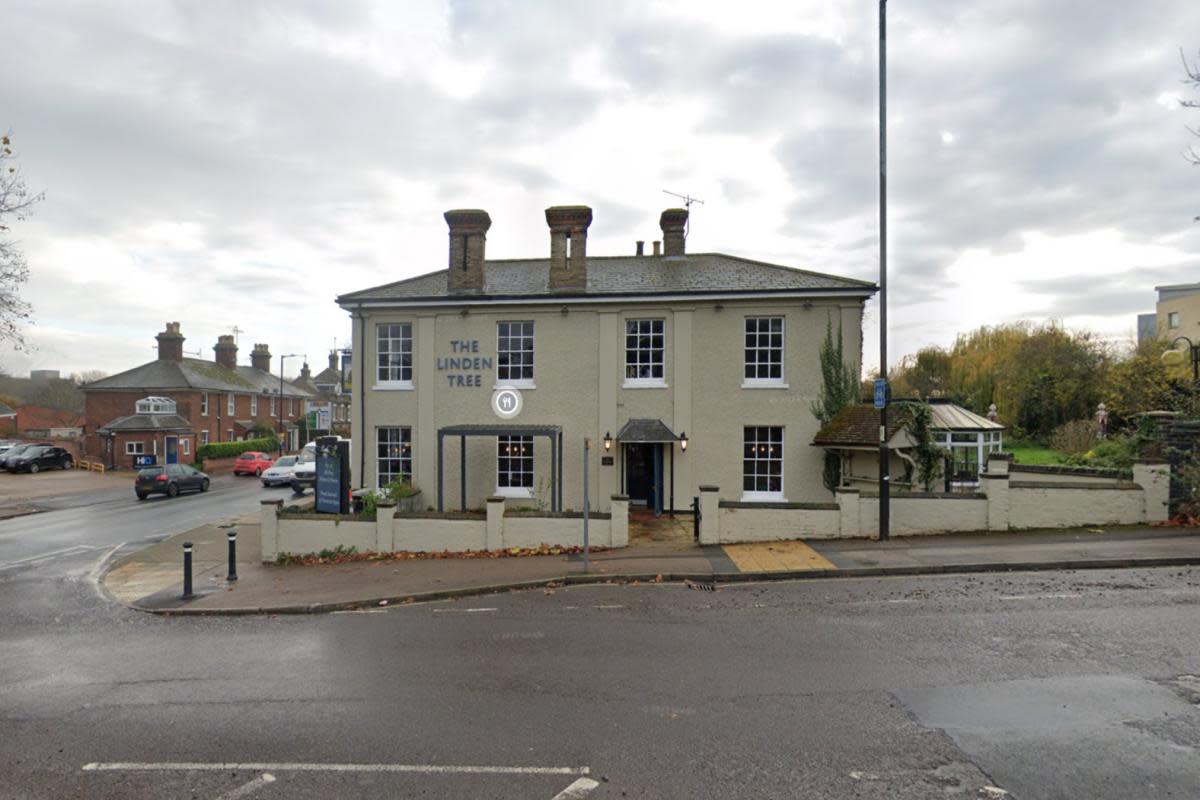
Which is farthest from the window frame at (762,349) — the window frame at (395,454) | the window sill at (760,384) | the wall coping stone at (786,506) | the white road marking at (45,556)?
the white road marking at (45,556)

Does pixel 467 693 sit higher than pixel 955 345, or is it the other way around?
pixel 955 345

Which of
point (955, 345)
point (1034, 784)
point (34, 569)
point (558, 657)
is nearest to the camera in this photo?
point (1034, 784)

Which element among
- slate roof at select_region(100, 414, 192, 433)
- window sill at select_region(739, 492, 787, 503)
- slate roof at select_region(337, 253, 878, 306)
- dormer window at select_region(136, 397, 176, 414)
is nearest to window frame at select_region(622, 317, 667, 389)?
slate roof at select_region(337, 253, 878, 306)

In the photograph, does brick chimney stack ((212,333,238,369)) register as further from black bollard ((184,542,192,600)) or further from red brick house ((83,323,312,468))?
black bollard ((184,542,192,600))

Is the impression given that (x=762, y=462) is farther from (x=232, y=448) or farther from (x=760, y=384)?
(x=232, y=448)

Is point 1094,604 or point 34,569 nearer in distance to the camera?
point 1094,604

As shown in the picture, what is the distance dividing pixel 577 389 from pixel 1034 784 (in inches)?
564

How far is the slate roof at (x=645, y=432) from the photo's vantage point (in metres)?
16.9

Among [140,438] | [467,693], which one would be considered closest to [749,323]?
[467,693]

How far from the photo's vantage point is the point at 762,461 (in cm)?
1734

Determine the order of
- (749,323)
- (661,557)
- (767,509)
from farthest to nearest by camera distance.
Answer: (749,323) < (767,509) < (661,557)

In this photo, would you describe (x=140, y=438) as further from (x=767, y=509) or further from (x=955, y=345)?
(x=955, y=345)

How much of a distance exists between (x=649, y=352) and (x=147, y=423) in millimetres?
38632

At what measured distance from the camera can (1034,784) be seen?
442cm
